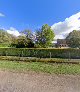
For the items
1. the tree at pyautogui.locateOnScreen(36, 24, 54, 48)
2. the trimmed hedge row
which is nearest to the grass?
the trimmed hedge row

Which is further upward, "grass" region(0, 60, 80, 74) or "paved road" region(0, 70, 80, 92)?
"grass" region(0, 60, 80, 74)

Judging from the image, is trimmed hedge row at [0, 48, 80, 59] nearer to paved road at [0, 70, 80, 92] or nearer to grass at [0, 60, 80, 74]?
grass at [0, 60, 80, 74]

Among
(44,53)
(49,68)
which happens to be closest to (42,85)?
(49,68)

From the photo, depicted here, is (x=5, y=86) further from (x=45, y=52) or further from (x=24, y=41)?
(x=24, y=41)

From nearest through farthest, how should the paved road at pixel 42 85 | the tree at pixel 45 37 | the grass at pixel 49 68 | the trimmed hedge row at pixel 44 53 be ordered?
the paved road at pixel 42 85 → the grass at pixel 49 68 → the trimmed hedge row at pixel 44 53 → the tree at pixel 45 37

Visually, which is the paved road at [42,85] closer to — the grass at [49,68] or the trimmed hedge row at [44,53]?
the grass at [49,68]

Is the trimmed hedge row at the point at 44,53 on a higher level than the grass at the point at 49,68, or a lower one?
higher

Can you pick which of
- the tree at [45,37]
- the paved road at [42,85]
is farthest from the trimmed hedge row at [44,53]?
the paved road at [42,85]

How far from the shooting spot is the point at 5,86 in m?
Answer: 9.43

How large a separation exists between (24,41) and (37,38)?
4.26 meters

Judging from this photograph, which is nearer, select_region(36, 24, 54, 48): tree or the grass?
the grass

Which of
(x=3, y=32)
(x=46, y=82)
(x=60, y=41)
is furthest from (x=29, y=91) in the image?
(x=60, y=41)

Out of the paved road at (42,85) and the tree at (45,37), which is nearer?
the paved road at (42,85)

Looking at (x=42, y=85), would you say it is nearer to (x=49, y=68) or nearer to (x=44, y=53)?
(x=49, y=68)
